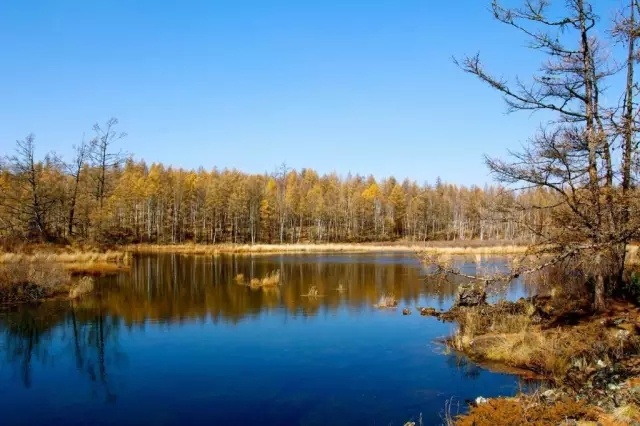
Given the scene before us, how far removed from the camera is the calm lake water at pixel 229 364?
1056cm

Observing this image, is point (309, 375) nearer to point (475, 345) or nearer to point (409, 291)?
point (475, 345)

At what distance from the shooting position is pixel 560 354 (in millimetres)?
12828

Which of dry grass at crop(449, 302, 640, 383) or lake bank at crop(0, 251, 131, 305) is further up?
lake bank at crop(0, 251, 131, 305)

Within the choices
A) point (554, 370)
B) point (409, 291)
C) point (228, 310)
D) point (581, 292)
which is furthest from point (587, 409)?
point (409, 291)

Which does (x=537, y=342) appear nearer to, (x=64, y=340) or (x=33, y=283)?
(x=64, y=340)

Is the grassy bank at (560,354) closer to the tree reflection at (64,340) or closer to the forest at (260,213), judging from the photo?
the tree reflection at (64,340)

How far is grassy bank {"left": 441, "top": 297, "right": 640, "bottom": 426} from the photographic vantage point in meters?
7.92

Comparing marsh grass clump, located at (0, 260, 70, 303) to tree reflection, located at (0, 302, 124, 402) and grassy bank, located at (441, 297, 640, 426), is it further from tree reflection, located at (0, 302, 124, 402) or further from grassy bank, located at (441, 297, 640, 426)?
grassy bank, located at (441, 297, 640, 426)

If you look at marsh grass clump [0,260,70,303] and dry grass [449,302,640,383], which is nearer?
dry grass [449,302,640,383]

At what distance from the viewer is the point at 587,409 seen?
25.9 ft

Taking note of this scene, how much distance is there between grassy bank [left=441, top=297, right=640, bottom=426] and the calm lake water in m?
1.09

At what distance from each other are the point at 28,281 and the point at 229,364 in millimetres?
14557

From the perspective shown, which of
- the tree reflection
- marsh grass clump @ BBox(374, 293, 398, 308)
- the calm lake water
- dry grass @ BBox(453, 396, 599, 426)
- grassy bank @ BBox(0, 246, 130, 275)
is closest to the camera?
dry grass @ BBox(453, 396, 599, 426)

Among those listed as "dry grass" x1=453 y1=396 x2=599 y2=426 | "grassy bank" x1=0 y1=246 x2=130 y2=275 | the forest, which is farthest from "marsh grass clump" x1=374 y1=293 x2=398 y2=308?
the forest
